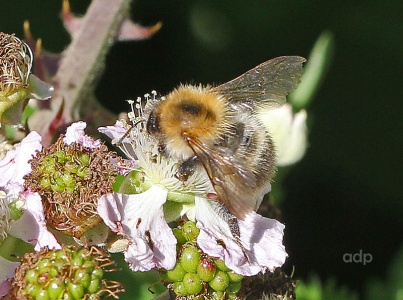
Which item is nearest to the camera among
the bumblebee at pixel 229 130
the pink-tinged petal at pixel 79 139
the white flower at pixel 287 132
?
the bumblebee at pixel 229 130

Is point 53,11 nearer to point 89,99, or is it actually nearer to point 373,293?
point 89,99

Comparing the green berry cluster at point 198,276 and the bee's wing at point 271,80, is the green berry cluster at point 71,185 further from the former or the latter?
the bee's wing at point 271,80

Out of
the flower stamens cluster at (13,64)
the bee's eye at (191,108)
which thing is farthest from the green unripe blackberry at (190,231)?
the flower stamens cluster at (13,64)

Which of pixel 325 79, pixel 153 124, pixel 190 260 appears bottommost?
pixel 325 79

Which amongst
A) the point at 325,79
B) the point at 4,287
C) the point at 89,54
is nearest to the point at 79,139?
the point at 4,287

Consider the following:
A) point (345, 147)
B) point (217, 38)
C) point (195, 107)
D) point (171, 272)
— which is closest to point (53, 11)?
point (217, 38)

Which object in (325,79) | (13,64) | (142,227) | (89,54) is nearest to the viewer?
(142,227)

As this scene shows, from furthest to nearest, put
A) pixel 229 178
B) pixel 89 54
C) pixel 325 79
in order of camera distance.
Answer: pixel 325 79
pixel 89 54
pixel 229 178

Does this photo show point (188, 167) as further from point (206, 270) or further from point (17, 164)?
point (17, 164)
